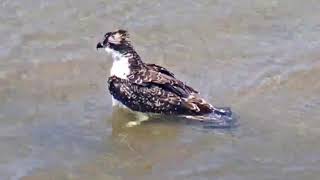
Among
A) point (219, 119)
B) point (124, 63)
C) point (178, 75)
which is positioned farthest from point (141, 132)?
point (178, 75)

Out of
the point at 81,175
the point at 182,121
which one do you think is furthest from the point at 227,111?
the point at 81,175

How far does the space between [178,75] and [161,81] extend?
84 centimetres

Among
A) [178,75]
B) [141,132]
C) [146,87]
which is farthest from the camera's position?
[178,75]

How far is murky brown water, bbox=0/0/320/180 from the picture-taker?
7.80 meters

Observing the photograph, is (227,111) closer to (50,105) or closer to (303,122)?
(303,122)

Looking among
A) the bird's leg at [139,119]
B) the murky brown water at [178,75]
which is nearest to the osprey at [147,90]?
the bird's leg at [139,119]

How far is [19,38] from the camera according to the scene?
10.4 metres

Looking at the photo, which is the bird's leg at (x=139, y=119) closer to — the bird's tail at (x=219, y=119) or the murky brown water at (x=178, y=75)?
the murky brown water at (x=178, y=75)

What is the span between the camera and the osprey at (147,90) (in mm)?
8625

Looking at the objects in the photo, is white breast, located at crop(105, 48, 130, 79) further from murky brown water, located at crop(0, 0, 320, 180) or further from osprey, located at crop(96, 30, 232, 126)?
murky brown water, located at crop(0, 0, 320, 180)

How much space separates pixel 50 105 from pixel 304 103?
7.80ft

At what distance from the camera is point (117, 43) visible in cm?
914

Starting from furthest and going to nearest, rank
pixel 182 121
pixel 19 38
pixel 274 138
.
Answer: pixel 19 38 < pixel 182 121 < pixel 274 138

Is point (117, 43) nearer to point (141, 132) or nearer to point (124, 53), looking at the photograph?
point (124, 53)
